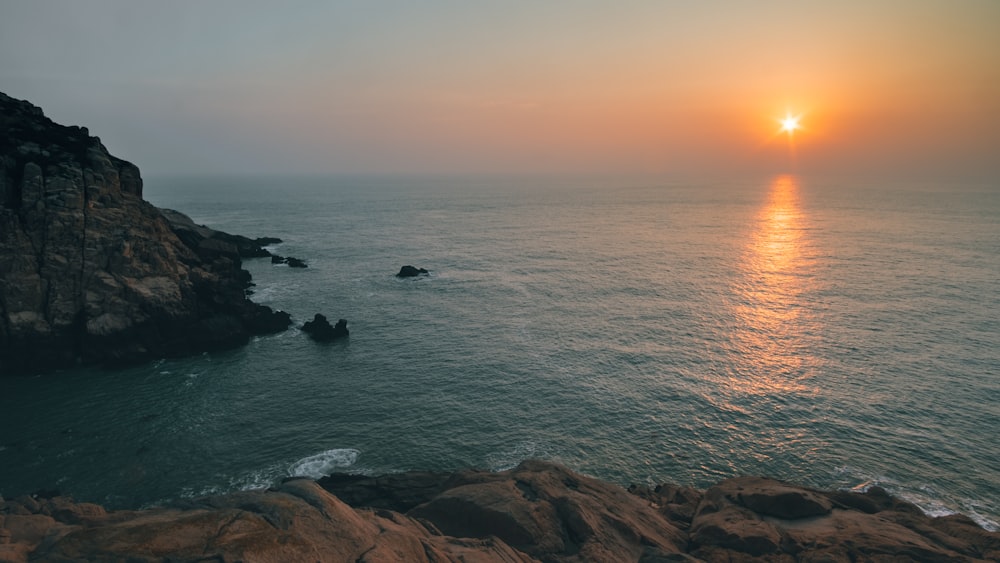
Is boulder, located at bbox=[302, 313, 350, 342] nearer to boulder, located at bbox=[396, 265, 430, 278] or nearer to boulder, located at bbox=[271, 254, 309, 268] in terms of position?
boulder, located at bbox=[396, 265, 430, 278]

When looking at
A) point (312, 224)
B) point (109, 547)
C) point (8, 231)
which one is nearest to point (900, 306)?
point (109, 547)

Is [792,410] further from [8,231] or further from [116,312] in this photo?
[8,231]

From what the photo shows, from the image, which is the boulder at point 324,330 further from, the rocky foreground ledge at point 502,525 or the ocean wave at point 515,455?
the ocean wave at point 515,455

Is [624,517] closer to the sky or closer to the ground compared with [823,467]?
closer to the sky

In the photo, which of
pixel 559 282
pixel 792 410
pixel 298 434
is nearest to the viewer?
pixel 298 434

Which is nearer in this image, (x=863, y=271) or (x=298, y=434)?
(x=298, y=434)

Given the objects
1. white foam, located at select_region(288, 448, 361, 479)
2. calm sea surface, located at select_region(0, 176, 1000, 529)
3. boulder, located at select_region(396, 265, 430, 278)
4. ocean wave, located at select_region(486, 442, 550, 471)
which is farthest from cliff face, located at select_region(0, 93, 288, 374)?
ocean wave, located at select_region(486, 442, 550, 471)
